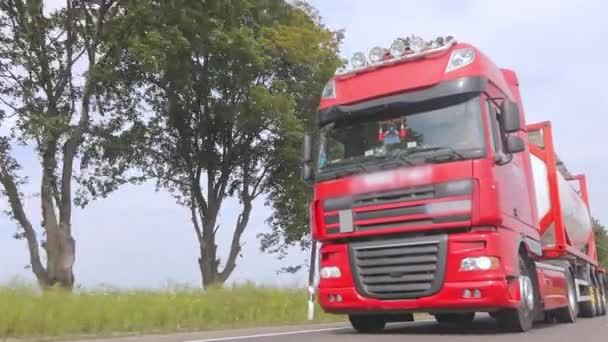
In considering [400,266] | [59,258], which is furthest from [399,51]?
[59,258]

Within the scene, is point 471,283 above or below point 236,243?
below

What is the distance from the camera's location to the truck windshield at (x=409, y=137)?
8.78m

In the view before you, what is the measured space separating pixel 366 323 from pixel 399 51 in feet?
13.1

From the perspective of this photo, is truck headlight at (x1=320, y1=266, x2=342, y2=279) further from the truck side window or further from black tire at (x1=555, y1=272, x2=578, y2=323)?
black tire at (x1=555, y1=272, x2=578, y2=323)

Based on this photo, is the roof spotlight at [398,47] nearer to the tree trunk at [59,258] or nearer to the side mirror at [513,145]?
the side mirror at [513,145]

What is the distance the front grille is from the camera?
8.61 m

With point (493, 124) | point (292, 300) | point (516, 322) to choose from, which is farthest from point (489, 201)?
point (292, 300)

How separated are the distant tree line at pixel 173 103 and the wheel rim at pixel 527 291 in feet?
46.3

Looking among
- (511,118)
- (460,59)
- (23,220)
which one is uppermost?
(460,59)

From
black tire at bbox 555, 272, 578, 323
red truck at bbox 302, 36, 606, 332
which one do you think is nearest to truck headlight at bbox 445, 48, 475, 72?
red truck at bbox 302, 36, 606, 332

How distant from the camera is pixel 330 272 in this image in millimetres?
9492

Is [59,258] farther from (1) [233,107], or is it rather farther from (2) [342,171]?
(2) [342,171]

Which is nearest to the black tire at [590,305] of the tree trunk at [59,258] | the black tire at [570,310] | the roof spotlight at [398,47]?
the black tire at [570,310]

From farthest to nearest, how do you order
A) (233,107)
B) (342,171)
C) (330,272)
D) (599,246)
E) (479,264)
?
(599,246) < (233,107) < (330,272) < (342,171) < (479,264)
